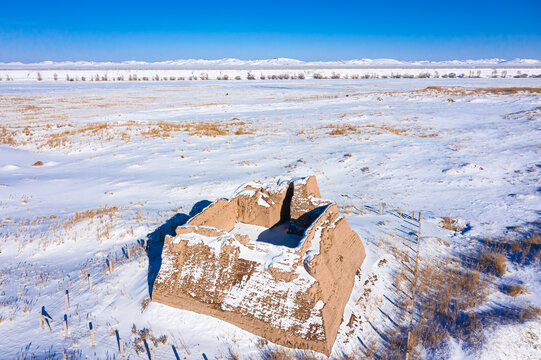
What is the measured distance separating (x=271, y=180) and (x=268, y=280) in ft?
25.7

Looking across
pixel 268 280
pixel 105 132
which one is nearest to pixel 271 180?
pixel 268 280

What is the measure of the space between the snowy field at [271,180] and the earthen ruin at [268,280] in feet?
0.88

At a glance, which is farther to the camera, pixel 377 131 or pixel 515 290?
pixel 377 131

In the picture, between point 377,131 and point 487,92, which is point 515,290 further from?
point 487,92

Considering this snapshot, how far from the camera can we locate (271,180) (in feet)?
41.0

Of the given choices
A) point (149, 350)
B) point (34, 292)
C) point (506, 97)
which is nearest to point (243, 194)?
point (149, 350)

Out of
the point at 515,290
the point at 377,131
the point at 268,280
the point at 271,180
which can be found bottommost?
the point at 515,290

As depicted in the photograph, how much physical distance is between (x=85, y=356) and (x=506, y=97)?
44553 mm

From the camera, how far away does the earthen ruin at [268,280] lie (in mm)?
4594

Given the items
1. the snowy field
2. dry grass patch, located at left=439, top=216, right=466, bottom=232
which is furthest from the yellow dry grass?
dry grass patch, located at left=439, top=216, right=466, bottom=232

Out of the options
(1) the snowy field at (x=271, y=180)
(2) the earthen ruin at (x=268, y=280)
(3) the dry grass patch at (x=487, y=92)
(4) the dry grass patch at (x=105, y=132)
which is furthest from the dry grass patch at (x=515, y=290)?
(3) the dry grass patch at (x=487, y=92)

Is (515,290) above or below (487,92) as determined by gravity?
below

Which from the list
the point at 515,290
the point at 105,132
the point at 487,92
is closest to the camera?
the point at 515,290

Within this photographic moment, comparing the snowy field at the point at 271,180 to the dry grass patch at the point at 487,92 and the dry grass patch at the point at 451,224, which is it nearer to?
the dry grass patch at the point at 451,224
